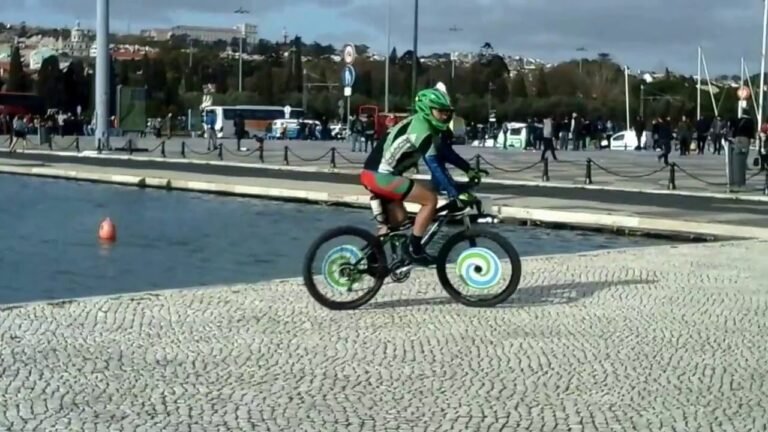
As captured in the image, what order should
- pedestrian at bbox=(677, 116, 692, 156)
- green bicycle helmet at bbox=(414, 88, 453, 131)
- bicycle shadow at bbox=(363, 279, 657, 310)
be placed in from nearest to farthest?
green bicycle helmet at bbox=(414, 88, 453, 131), bicycle shadow at bbox=(363, 279, 657, 310), pedestrian at bbox=(677, 116, 692, 156)

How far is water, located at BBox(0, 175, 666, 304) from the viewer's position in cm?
1392

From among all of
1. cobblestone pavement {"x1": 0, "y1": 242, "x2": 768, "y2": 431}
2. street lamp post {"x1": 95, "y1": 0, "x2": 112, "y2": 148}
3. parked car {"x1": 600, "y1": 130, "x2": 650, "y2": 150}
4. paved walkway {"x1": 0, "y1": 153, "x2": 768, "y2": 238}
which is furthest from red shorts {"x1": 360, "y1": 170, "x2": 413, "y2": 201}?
parked car {"x1": 600, "y1": 130, "x2": 650, "y2": 150}

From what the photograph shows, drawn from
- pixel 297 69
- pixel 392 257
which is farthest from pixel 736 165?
pixel 297 69

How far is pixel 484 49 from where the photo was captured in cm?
12688

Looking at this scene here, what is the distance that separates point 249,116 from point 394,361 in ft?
263

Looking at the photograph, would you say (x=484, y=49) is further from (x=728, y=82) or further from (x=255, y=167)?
(x=255, y=167)

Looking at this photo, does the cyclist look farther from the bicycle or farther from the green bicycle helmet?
the bicycle

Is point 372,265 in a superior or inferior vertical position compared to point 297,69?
inferior

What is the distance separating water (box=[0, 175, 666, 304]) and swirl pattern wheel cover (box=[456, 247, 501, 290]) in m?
3.43

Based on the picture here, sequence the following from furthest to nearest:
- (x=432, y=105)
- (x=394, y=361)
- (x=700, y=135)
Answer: (x=700, y=135) → (x=432, y=105) → (x=394, y=361)

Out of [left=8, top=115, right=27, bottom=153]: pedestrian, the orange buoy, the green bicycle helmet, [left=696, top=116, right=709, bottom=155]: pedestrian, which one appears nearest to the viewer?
the green bicycle helmet

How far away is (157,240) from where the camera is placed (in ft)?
59.8

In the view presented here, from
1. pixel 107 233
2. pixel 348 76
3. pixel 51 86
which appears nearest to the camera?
pixel 107 233

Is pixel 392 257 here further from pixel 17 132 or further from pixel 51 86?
pixel 51 86
